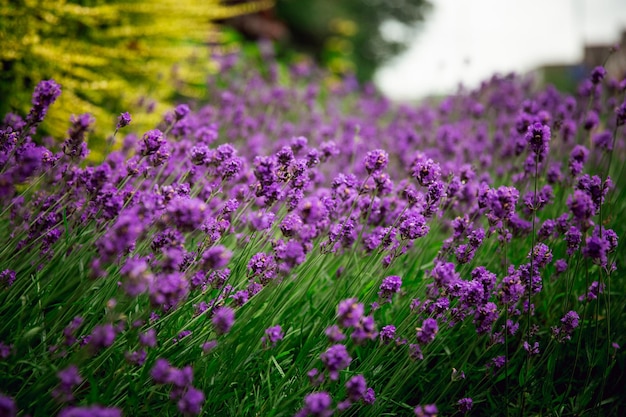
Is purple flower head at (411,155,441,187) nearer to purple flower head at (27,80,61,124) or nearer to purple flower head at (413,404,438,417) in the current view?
purple flower head at (413,404,438,417)

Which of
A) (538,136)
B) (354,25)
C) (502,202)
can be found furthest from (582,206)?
(354,25)

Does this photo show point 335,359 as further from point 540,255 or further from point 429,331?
point 540,255

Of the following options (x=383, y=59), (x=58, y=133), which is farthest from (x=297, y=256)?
(x=383, y=59)

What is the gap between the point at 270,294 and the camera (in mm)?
2062

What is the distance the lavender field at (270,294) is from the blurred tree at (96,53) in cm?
160

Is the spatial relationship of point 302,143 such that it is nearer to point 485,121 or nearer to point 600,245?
point 600,245

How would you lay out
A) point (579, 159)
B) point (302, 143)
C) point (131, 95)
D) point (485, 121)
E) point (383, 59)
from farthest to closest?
1. point (383, 59)
2. point (485, 121)
3. point (131, 95)
4. point (579, 159)
5. point (302, 143)

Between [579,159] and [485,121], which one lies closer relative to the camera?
[579,159]

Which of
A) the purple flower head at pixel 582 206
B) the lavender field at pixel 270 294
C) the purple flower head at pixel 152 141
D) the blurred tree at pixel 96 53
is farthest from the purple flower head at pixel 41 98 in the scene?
the purple flower head at pixel 582 206

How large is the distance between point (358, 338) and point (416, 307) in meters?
0.50

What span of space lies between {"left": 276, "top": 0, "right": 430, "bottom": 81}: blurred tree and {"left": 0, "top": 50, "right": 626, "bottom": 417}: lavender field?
12.1 meters

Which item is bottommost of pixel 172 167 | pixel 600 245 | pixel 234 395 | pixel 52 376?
pixel 234 395

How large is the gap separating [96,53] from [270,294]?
324cm

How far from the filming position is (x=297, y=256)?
1.45m
